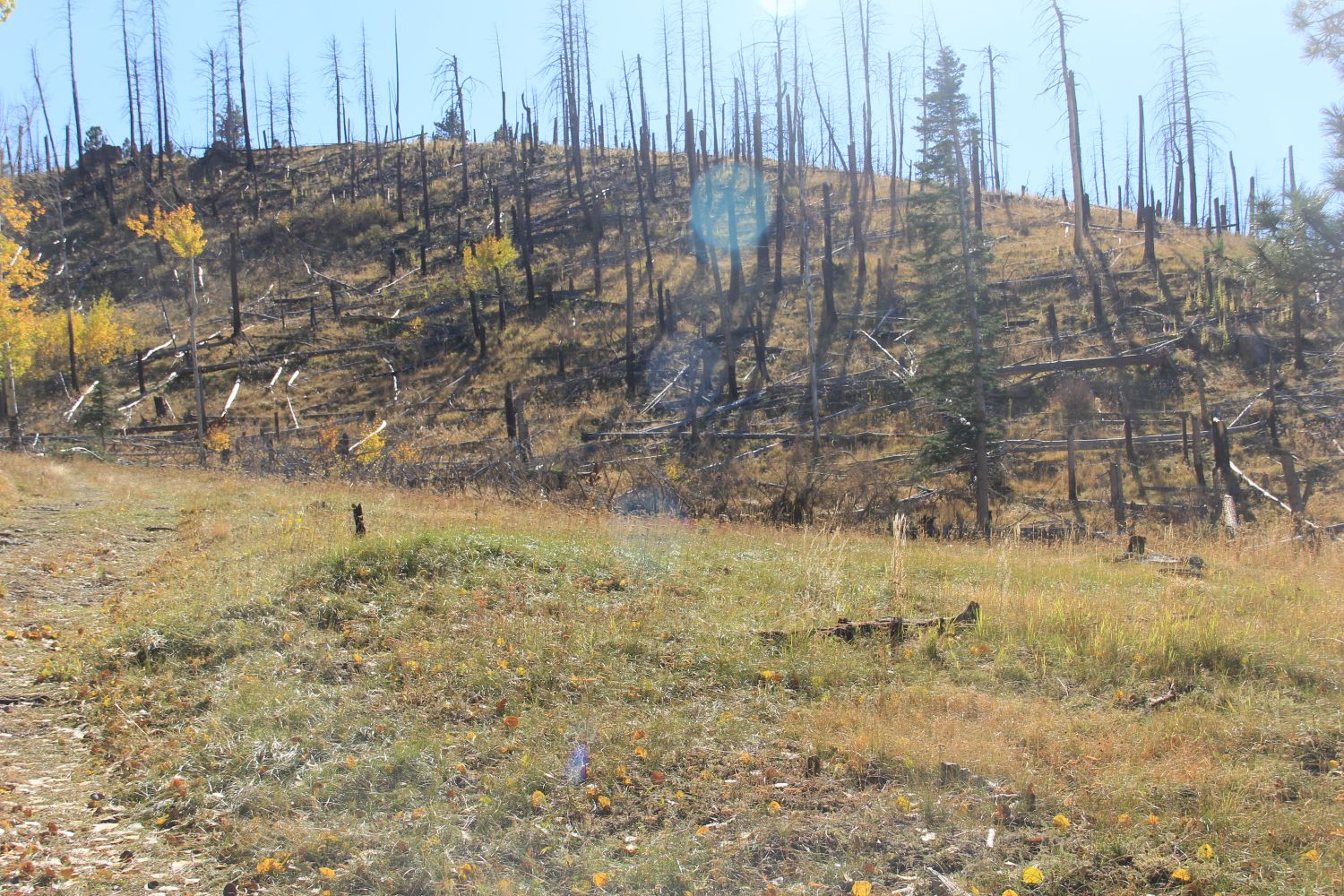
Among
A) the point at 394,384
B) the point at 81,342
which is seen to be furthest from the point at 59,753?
the point at 81,342

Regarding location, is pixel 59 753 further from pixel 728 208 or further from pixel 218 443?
pixel 728 208

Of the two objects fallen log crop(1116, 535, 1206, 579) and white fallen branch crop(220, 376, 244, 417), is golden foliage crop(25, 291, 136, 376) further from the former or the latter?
fallen log crop(1116, 535, 1206, 579)

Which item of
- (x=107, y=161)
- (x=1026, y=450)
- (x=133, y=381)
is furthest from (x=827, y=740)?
(x=107, y=161)

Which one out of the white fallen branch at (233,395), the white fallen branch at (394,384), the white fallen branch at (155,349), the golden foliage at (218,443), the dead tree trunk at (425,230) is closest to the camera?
the golden foliage at (218,443)

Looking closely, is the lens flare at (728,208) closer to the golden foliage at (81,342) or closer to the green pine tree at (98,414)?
the green pine tree at (98,414)

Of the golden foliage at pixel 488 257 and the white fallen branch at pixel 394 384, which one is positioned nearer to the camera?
the white fallen branch at pixel 394 384

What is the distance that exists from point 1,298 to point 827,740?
24.3m

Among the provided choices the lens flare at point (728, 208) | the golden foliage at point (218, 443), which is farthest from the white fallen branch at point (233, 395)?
the lens flare at point (728, 208)

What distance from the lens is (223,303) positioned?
48406 millimetres

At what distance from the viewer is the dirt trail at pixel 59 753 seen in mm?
4117

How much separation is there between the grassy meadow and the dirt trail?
192 millimetres

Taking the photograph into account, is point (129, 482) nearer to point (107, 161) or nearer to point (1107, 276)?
point (1107, 276)

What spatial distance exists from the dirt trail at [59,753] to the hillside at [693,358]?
24.7 feet

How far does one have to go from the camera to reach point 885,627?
22.6 feet
